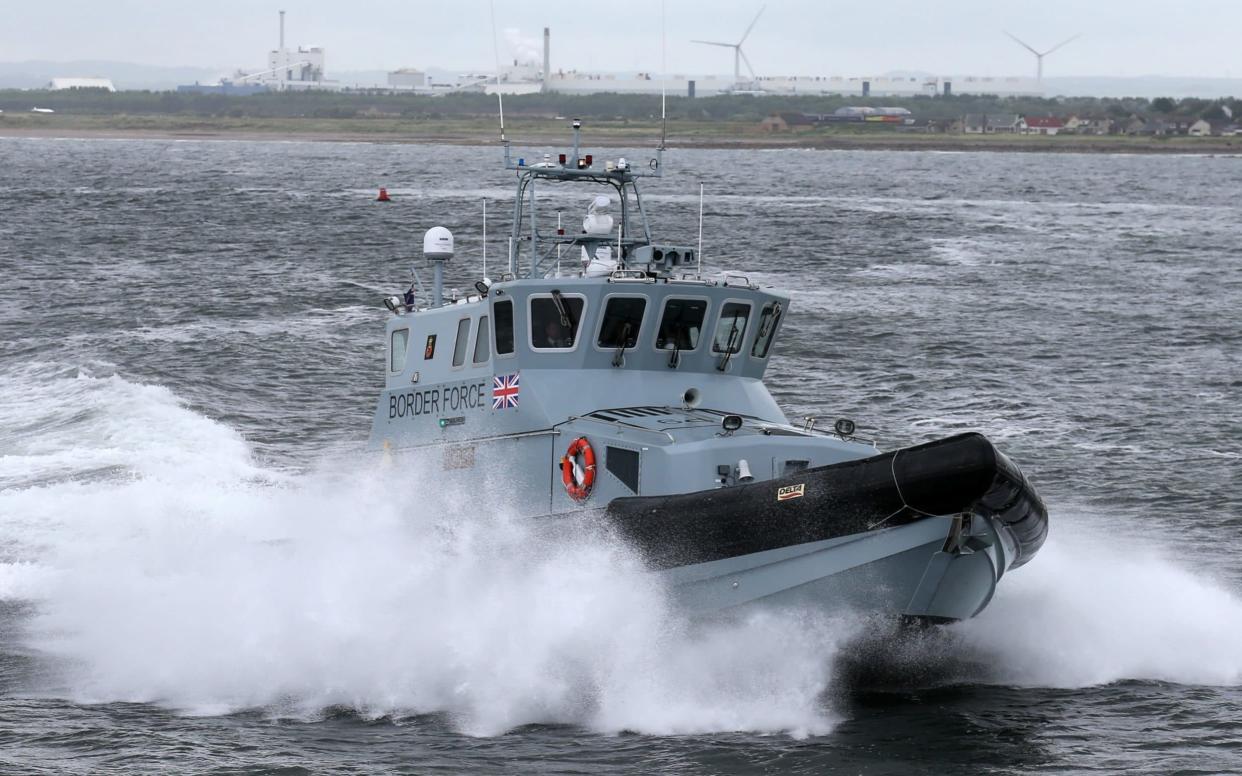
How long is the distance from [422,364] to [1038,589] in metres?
6.86

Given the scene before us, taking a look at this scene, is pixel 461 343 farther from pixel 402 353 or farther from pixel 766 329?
pixel 766 329

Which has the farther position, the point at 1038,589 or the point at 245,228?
the point at 245,228

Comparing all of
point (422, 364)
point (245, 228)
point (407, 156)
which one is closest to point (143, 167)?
point (407, 156)

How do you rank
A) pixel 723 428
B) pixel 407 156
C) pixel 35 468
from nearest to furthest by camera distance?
pixel 723 428 < pixel 35 468 < pixel 407 156

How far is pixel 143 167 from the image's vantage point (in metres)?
106

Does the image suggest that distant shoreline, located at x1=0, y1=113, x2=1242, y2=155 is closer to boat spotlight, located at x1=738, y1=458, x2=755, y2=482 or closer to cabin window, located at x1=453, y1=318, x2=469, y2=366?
cabin window, located at x1=453, y1=318, x2=469, y2=366

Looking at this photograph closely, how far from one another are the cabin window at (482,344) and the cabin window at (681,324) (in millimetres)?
1781

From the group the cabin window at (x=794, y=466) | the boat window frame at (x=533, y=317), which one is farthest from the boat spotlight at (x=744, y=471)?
the boat window frame at (x=533, y=317)

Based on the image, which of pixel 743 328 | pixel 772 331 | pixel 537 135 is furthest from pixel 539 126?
pixel 743 328

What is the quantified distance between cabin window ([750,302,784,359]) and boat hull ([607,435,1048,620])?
11.0ft

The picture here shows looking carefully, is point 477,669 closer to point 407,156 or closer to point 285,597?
point 285,597

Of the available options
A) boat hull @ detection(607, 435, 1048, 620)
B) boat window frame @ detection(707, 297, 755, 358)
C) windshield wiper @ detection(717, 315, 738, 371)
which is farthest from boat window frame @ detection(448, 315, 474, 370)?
boat hull @ detection(607, 435, 1048, 620)

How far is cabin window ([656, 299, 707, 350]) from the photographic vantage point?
16.9 metres

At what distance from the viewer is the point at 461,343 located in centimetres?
1783
